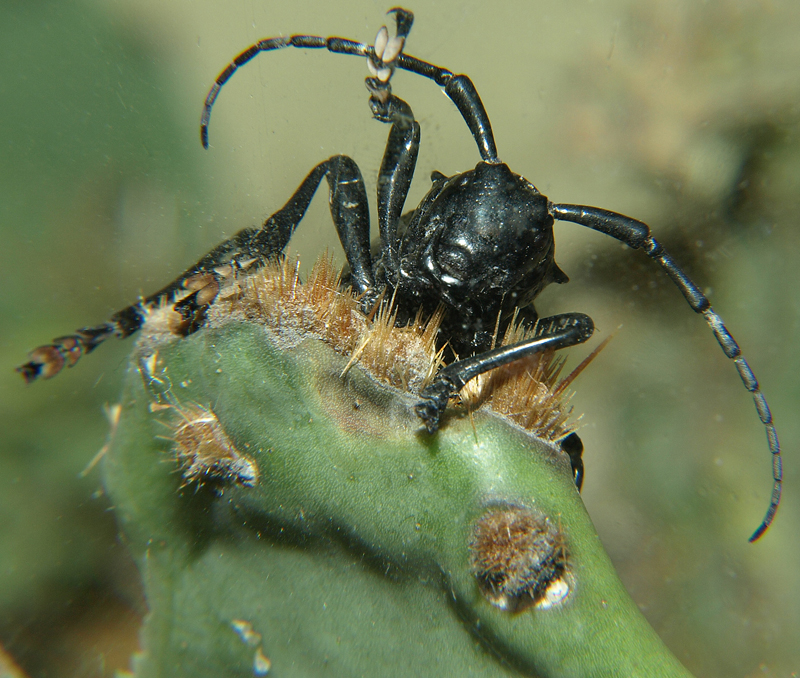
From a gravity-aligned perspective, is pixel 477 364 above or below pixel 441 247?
below

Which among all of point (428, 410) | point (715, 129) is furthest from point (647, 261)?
point (428, 410)

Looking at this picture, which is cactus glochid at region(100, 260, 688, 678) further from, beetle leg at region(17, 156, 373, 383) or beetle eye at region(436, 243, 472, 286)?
beetle eye at region(436, 243, 472, 286)

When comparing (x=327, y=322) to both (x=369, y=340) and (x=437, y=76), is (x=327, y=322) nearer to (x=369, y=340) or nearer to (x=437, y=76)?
(x=369, y=340)

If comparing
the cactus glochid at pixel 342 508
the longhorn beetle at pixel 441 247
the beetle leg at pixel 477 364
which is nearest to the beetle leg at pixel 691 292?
the longhorn beetle at pixel 441 247

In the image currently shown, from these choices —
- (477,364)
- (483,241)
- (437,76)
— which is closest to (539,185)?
(437,76)

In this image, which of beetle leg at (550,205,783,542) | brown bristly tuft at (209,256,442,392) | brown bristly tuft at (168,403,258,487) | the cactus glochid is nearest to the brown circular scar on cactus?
the cactus glochid

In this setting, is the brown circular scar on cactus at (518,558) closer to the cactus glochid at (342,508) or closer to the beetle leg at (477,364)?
the cactus glochid at (342,508)

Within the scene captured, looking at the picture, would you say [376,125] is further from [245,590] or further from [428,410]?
[245,590]
